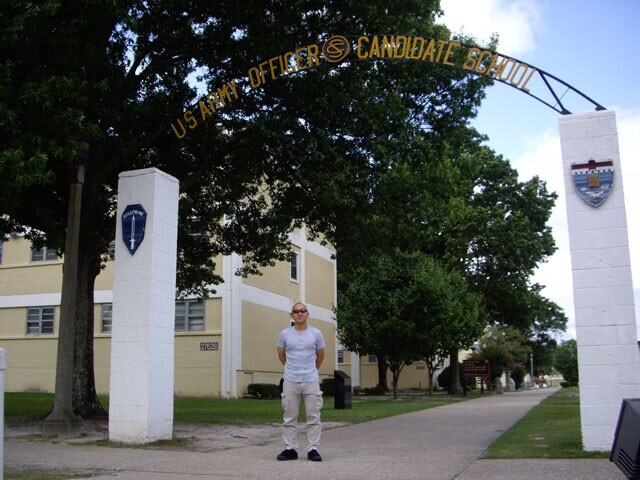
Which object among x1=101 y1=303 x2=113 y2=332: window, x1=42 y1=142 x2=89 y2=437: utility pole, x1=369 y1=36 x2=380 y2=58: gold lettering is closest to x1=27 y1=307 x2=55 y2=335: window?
x1=101 y1=303 x2=113 y2=332: window

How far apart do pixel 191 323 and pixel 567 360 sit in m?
85.7

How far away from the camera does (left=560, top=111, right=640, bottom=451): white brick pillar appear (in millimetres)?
8734

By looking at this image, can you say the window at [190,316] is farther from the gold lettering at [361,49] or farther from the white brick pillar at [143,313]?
the white brick pillar at [143,313]

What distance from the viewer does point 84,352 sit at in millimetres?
14430

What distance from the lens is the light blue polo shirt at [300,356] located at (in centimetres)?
849

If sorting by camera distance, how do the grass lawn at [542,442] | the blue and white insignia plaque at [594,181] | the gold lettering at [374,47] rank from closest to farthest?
the grass lawn at [542,442] → the blue and white insignia plaque at [594,181] → the gold lettering at [374,47]

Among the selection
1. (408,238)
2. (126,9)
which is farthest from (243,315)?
(126,9)

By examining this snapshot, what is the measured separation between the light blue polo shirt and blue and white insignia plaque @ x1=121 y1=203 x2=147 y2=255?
133 inches

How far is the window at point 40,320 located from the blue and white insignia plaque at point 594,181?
29.1 meters

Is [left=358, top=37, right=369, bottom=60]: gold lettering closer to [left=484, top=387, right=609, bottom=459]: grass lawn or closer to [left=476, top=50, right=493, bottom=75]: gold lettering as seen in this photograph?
[left=476, top=50, right=493, bottom=75]: gold lettering

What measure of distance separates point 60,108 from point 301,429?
6998 millimetres

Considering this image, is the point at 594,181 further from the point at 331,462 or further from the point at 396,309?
the point at 396,309

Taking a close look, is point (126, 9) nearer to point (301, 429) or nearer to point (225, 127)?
point (225, 127)

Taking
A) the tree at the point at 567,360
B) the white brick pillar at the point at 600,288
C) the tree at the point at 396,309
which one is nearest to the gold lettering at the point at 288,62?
the white brick pillar at the point at 600,288
